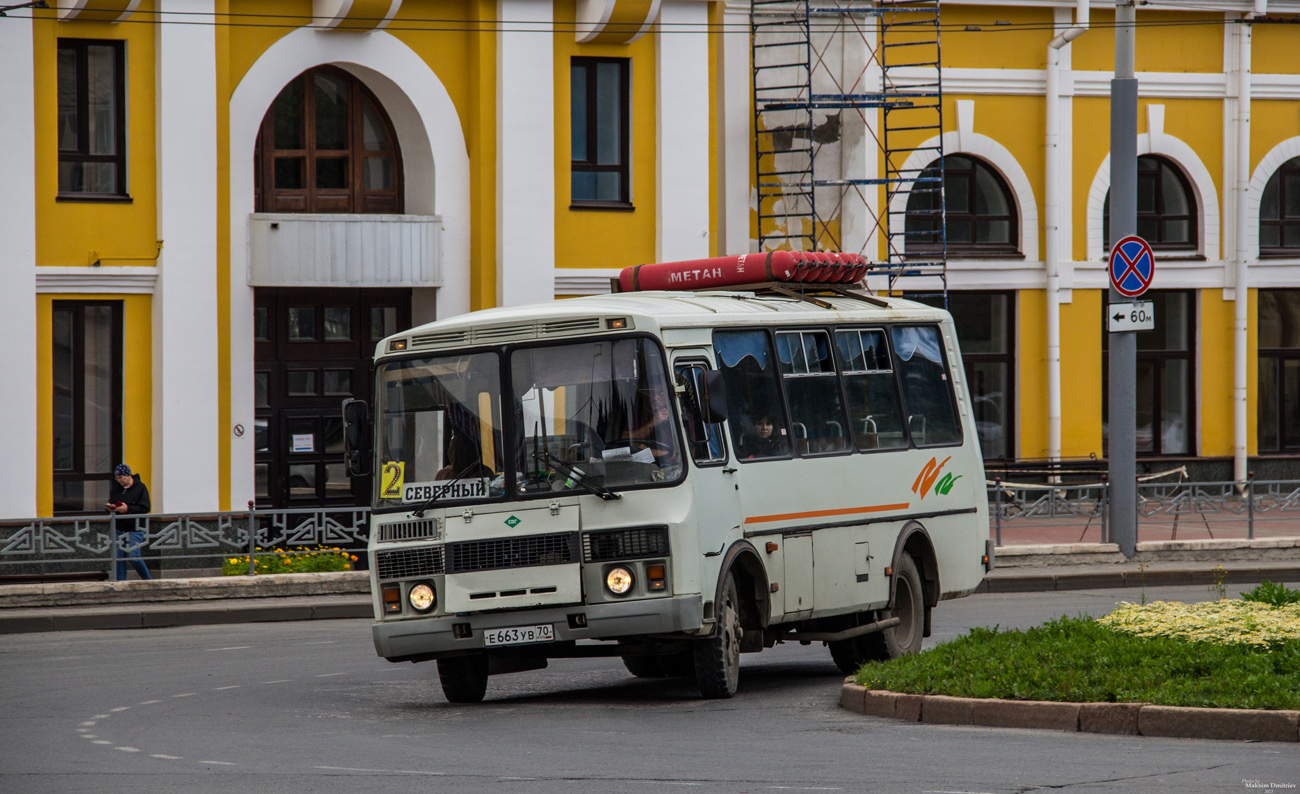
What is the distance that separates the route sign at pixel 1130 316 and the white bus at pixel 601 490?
8933 mm

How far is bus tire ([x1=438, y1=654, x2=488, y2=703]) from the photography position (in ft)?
39.6

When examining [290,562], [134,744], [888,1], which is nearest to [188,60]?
[290,562]

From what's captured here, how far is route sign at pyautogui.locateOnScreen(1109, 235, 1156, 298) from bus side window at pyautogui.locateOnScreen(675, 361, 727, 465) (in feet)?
32.2

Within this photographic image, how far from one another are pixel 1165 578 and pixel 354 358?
37.1 feet

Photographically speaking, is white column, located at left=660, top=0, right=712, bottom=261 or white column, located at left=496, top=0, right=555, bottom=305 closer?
white column, located at left=496, top=0, right=555, bottom=305

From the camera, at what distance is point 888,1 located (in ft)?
87.8

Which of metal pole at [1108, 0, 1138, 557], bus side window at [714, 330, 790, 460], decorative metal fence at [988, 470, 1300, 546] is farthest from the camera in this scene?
decorative metal fence at [988, 470, 1300, 546]

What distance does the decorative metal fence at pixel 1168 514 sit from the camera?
2212 cm

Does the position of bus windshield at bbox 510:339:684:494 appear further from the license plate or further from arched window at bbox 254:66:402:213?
arched window at bbox 254:66:402:213

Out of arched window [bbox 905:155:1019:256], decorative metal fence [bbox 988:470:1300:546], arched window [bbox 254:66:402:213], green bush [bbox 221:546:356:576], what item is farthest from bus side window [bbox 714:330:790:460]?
arched window [bbox 905:155:1019:256]

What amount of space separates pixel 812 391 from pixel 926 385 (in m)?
1.77

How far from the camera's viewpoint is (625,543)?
441 inches

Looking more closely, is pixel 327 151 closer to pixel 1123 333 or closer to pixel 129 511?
pixel 129 511

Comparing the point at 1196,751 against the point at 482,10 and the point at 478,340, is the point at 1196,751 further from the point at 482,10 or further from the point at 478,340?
the point at 482,10
